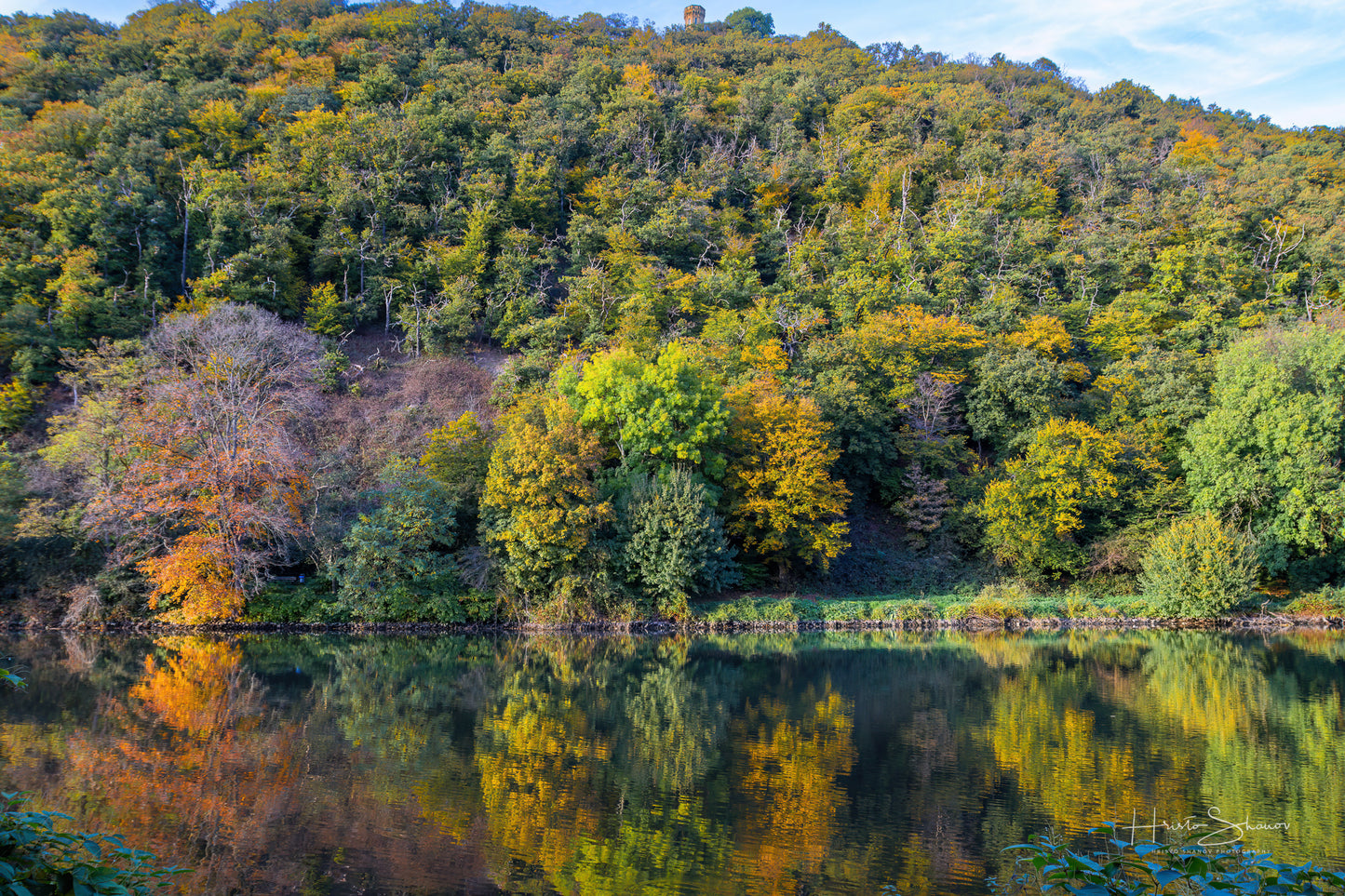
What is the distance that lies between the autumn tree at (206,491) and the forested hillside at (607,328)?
16 centimetres

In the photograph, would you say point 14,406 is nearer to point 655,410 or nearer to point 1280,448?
point 655,410

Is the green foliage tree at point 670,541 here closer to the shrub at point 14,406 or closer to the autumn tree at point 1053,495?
the autumn tree at point 1053,495

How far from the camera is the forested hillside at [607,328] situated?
30.3 m

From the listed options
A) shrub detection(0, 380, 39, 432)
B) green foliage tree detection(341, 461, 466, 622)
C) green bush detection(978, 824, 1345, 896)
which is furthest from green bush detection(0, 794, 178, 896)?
shrub detection(0, 380, 39, 432)

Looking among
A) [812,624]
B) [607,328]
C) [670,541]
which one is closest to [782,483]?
[812,624]

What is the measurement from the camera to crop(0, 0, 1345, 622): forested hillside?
30266 mm

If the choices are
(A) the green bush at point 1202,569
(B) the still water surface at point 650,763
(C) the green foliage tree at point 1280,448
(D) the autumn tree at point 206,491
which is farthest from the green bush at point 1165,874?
(C) the green foliage tree at point 1280,448

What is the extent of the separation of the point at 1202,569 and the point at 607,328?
3086 centimetres

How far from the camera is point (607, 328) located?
47312 mm

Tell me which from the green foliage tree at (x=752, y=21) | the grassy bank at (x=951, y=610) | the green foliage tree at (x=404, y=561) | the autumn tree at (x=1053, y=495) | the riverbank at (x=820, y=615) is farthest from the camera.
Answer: the green foliage tree at (x=752, y=21)

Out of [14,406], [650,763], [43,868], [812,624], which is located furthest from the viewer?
[14,406]

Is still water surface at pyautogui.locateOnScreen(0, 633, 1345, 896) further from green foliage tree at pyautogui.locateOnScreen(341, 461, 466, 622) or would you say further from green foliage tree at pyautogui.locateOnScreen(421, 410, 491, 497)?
green foliage tree at pyautogui.locateOnScreen(421, 410, 491, 497)

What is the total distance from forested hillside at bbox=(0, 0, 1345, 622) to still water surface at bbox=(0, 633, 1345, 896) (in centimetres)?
742

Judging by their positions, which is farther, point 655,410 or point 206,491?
point 655,410
